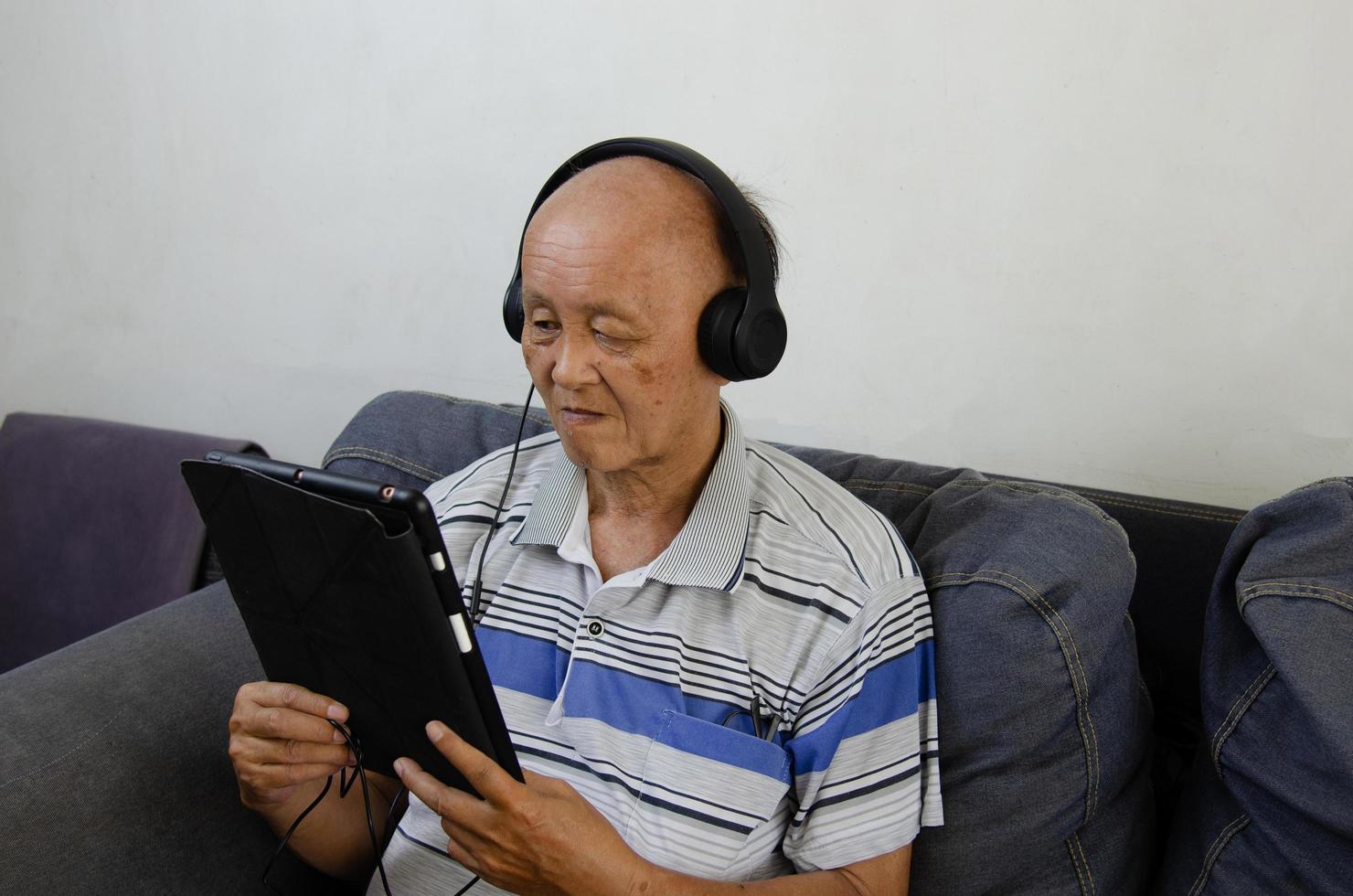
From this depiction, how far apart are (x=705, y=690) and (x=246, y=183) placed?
1460 millimetres

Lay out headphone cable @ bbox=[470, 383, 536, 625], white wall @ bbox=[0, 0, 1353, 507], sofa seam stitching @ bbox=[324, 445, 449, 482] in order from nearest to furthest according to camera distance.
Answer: headphone cable @ bbox=[470, 383, 536, 625] < white wall @ bbox=[0, 0, 1353, 507] < sofa seam stitching @ bbox=[324, 445, 449, 482]

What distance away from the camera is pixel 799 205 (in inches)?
60.2

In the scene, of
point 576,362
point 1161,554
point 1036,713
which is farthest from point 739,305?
point 1161,554

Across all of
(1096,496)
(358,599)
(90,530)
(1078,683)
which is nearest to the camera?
(358,599)

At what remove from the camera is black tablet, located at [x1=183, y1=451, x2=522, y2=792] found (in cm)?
78

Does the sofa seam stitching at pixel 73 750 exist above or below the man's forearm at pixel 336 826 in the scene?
above

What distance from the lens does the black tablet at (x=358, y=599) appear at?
30.7 inches

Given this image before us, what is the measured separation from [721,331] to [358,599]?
41 cm

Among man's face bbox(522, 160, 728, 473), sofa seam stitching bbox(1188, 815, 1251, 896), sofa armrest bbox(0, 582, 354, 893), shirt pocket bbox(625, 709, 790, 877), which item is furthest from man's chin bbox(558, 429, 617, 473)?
sofa seam stitching bbox(1188, 815, 1251, 896)

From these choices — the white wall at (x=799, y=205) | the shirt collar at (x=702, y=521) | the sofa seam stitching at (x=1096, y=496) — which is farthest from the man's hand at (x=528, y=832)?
the white wall at (x=799, y=205)

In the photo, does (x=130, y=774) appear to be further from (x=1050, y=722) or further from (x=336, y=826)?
(x=1050, y=722)

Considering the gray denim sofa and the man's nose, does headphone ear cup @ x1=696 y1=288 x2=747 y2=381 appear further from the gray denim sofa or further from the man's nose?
the gray denim sofa

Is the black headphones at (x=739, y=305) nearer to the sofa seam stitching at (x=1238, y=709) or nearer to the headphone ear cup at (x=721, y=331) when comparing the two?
the headphone ear cup at (x=721, y=331)

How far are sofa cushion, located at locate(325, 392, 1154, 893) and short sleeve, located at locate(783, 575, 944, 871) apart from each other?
62mm
